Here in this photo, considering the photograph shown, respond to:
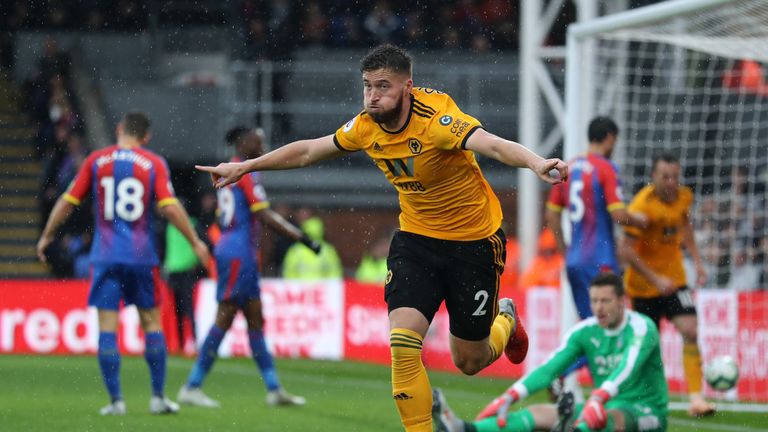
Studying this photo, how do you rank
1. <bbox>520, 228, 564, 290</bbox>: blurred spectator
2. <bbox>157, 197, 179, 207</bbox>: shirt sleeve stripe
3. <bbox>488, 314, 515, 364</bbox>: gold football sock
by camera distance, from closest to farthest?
<bbox>488, 314, 515, 364</bbox>: gold football sock
<bbox>157, 197, 179, 207</bbox>: shirt sleeve stripe
<bbox>520, 228, 564, 290</bbox>: blurred spectator

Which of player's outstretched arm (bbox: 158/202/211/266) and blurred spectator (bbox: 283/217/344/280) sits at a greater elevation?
player's outstretched arm (bbox: 158/202/211/266)

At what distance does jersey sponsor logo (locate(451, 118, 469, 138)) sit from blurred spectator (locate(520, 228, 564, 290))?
8.84 metres

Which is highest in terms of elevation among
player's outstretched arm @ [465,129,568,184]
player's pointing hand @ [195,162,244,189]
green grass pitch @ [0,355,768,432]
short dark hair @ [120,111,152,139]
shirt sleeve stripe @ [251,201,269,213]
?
short dark hair @ [120,111,152,139]

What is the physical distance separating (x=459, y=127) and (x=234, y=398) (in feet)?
17.8

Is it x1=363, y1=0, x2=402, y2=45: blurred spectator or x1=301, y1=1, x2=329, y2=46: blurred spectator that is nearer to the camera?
x1=301, y1=1, x2=329, y2=46: blurred spectator

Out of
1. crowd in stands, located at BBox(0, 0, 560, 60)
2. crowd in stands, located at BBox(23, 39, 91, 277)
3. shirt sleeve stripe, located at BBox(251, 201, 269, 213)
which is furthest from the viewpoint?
crowd in stands, located at BBox(0, 0, 560, 60)

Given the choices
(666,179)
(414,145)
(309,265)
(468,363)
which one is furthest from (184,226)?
(309,265)

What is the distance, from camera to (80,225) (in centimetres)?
2073

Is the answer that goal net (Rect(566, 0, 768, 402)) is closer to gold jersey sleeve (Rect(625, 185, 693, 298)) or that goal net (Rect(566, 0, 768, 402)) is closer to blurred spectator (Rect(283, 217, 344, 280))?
gold jersey sleeve (Rect(625, 185, 693, 298))

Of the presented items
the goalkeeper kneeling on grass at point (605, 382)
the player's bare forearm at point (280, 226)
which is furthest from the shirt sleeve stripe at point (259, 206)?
the goalkeeper kneeling on grass at point (605, 382)

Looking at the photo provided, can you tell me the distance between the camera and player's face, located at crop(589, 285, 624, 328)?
8.50 meters

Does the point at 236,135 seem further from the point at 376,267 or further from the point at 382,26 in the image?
the point at 382,26

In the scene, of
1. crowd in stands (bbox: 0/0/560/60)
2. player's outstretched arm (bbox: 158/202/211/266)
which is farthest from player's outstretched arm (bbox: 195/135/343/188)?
crowd in stands (bbox: 0/0/560/60)

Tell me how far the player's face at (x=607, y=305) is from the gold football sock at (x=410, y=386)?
6.29 ft
